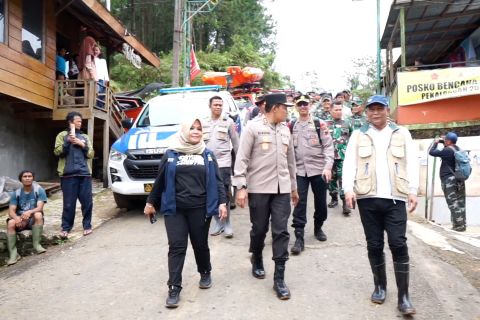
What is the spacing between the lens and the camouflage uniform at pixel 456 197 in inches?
362

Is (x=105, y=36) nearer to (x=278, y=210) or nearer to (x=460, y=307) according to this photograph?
(x=278, y=210)

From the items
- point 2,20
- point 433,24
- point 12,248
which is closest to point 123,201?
point 12,248

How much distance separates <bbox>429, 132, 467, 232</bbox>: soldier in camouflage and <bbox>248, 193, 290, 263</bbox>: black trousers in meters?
6.17

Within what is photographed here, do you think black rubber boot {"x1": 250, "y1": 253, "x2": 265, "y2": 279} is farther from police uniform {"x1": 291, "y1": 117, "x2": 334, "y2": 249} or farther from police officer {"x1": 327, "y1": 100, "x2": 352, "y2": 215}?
police officer {"x1": 327, "y1": 100, "x2": 352, "y2": 215}

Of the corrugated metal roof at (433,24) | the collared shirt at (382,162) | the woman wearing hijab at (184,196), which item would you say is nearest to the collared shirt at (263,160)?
the woman wearing hijab at (184,196)

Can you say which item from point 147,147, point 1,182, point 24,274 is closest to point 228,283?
point 24,274

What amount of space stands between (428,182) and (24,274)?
30.1ft

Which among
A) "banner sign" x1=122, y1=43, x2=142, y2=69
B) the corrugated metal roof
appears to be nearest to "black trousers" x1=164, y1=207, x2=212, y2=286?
the corrugated metal roof

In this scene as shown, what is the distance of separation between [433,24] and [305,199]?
39.6 ft

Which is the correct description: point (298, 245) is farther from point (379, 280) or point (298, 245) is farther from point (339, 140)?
point (339, 140)

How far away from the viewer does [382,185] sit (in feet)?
12.0

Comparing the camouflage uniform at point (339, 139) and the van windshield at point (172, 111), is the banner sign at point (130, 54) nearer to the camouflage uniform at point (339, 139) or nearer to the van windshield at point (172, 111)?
the van windshield at point (172, 111)

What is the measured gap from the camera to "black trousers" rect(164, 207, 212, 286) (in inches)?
152

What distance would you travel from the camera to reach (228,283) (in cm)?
436
